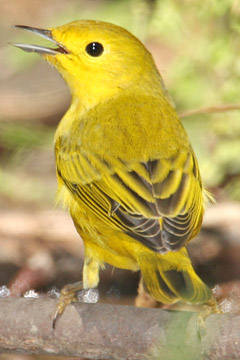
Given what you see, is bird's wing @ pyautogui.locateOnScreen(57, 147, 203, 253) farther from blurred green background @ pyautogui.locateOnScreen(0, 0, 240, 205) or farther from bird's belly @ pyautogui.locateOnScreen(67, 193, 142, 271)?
blurred green background @ pyautogui.locateOnScreen(0, 0, 240, 205)

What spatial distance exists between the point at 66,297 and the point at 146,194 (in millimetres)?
721

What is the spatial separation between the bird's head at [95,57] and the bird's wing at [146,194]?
0.49 metres

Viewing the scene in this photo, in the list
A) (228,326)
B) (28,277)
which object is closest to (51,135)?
(28,277)

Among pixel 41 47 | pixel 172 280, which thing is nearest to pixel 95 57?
pixel 41 47

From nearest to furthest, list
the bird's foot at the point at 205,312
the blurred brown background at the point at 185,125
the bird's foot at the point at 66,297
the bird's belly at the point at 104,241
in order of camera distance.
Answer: the bird's foot at the point at 205,312 → the bird's foot at the point at 66,297 → the bird's belly at the point at 104,241 → the blurred brown background at the point at 185,125

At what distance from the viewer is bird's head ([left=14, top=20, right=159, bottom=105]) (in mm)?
4184

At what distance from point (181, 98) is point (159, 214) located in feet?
10.9

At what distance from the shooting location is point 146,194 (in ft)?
11.6

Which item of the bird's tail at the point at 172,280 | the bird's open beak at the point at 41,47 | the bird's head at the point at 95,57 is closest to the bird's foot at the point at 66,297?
the bird's tail at the point at 172,280

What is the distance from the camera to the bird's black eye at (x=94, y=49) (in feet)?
13.9

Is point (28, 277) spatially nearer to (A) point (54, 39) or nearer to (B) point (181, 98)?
(A) point (54, 39)

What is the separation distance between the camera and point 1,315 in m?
3.36

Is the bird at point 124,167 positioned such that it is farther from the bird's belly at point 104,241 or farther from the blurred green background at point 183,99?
the blurred green background at point 183,99

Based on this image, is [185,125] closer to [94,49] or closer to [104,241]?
[94,49]
